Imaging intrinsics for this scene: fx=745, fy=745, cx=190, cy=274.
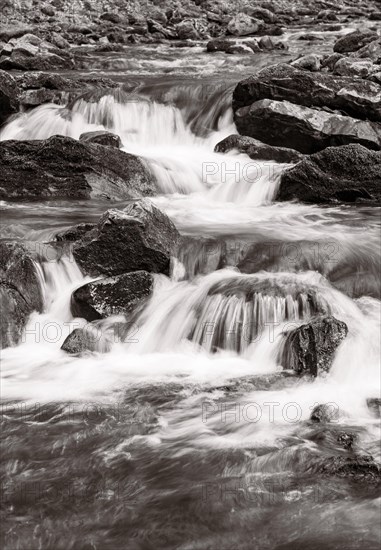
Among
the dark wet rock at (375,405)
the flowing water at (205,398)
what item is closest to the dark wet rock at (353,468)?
the flowing water at (205,398)

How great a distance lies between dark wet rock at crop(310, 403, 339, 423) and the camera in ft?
20.9

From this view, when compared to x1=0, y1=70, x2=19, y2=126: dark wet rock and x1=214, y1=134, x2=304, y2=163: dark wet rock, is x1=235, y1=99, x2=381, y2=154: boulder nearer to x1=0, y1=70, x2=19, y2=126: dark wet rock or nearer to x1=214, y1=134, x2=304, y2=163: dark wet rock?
x1=214, y1=134, x2=304, y2=163: dark wet rock

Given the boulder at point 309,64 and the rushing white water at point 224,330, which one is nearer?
the rushing white water at point 224,330

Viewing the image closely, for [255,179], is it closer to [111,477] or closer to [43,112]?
[43,112]

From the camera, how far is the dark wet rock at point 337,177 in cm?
1175

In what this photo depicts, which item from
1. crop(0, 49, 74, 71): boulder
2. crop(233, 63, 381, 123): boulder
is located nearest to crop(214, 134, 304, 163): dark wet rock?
crop(233, 63, 381, 123): boulder

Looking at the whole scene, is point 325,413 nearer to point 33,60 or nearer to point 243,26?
point 33,60

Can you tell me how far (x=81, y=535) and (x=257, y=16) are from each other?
114 ft

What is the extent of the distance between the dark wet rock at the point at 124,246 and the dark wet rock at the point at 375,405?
3.24 metres

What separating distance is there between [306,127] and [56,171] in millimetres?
4891

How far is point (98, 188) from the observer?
12391mm

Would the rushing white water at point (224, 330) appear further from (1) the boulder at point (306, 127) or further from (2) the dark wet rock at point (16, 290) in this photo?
(1) the boulder at point (306, 127)

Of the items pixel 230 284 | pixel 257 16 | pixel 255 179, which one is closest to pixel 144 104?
pixel 255 179

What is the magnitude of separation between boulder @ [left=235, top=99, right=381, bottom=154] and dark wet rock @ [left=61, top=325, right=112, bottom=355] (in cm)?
763
